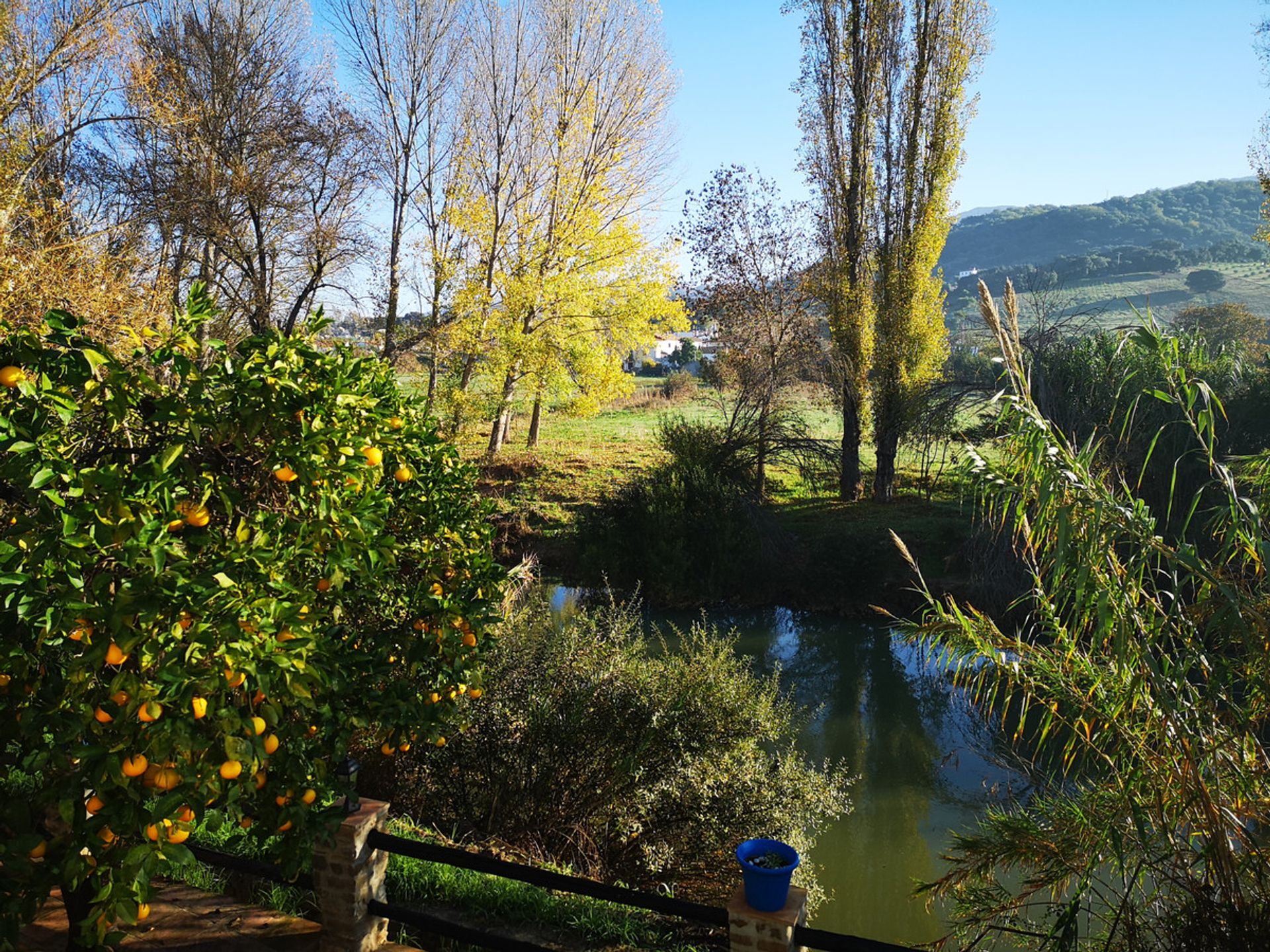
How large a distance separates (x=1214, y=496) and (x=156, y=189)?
57.2 feet

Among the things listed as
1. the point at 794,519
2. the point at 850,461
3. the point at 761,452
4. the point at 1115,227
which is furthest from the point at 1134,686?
the point at 1115,227

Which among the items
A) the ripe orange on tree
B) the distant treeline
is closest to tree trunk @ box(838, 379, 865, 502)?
the ripe orange on tree

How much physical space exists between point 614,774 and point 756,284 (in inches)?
604

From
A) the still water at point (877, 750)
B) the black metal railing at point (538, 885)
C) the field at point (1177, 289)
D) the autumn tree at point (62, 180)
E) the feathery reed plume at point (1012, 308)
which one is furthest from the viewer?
the field at point (1177, 289)

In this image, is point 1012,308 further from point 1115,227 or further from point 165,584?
point 1115,227

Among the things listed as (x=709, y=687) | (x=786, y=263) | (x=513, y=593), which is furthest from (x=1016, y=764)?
(x=786, y=263)

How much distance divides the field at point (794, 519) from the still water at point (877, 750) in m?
0.63

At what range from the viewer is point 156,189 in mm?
15164

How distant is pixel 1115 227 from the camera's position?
266 ft

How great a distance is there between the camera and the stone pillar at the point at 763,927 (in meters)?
3.08

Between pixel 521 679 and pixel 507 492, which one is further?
pixel 507 492

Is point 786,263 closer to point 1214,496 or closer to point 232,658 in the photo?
point 1214,496

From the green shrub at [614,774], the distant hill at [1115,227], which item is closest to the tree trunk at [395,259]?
the green shrub at [614,774]

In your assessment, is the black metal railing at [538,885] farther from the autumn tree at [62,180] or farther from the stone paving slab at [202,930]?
the autumn tree at [62,180]
